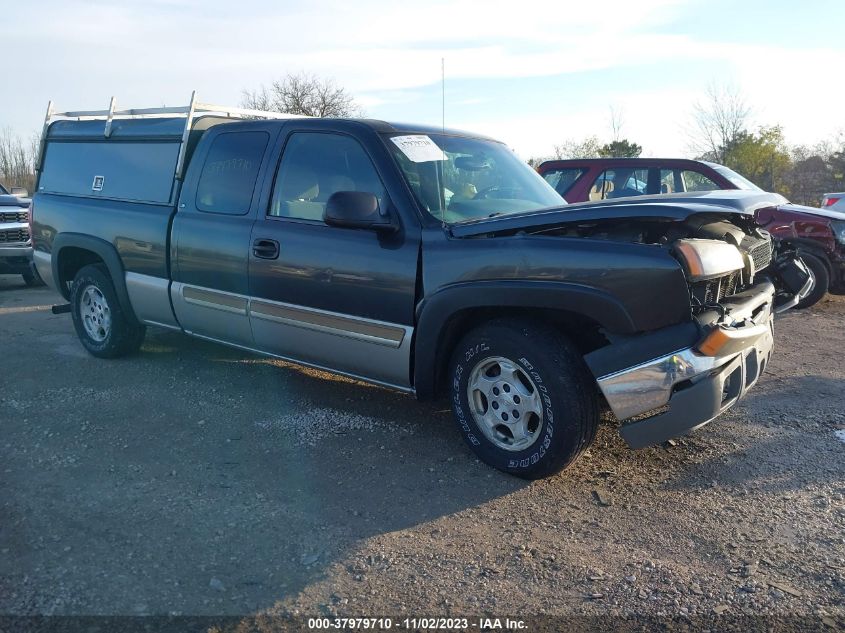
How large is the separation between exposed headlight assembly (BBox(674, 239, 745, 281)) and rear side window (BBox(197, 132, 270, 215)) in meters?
2.83

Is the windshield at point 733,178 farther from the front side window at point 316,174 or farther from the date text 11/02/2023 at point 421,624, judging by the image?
the date text 11/02/2023 at point 421,624

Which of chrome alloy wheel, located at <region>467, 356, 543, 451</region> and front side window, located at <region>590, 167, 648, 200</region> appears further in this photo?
front side window, located at <region>590, 167, 648, 200</region>

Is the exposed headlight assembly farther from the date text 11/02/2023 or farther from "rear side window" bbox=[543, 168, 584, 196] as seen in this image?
"rear side window" bbox=[543, 168, 584, 196]

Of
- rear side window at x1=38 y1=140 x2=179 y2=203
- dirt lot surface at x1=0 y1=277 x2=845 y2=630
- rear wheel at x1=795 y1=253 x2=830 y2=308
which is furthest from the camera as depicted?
rear wheel at x1=795 y1=253 x2=830 y2=308

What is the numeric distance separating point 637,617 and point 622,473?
4.36 feet

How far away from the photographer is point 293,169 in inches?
189

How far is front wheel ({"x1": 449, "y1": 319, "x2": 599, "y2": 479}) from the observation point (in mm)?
3623

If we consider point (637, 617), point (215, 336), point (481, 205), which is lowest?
point (637, 617)

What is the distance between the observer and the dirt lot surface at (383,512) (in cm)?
290

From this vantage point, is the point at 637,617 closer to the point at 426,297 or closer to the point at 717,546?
the point at 717,546

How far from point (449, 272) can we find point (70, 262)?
161 inches

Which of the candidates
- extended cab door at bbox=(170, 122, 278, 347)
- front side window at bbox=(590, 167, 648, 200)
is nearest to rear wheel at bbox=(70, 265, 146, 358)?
extended cab door at bbox=(170, 122, 278, 347)

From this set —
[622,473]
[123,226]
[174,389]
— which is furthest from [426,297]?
[123,226]

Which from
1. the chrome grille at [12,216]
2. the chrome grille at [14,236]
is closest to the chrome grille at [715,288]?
Answer: the chrome grille at [14,236]
